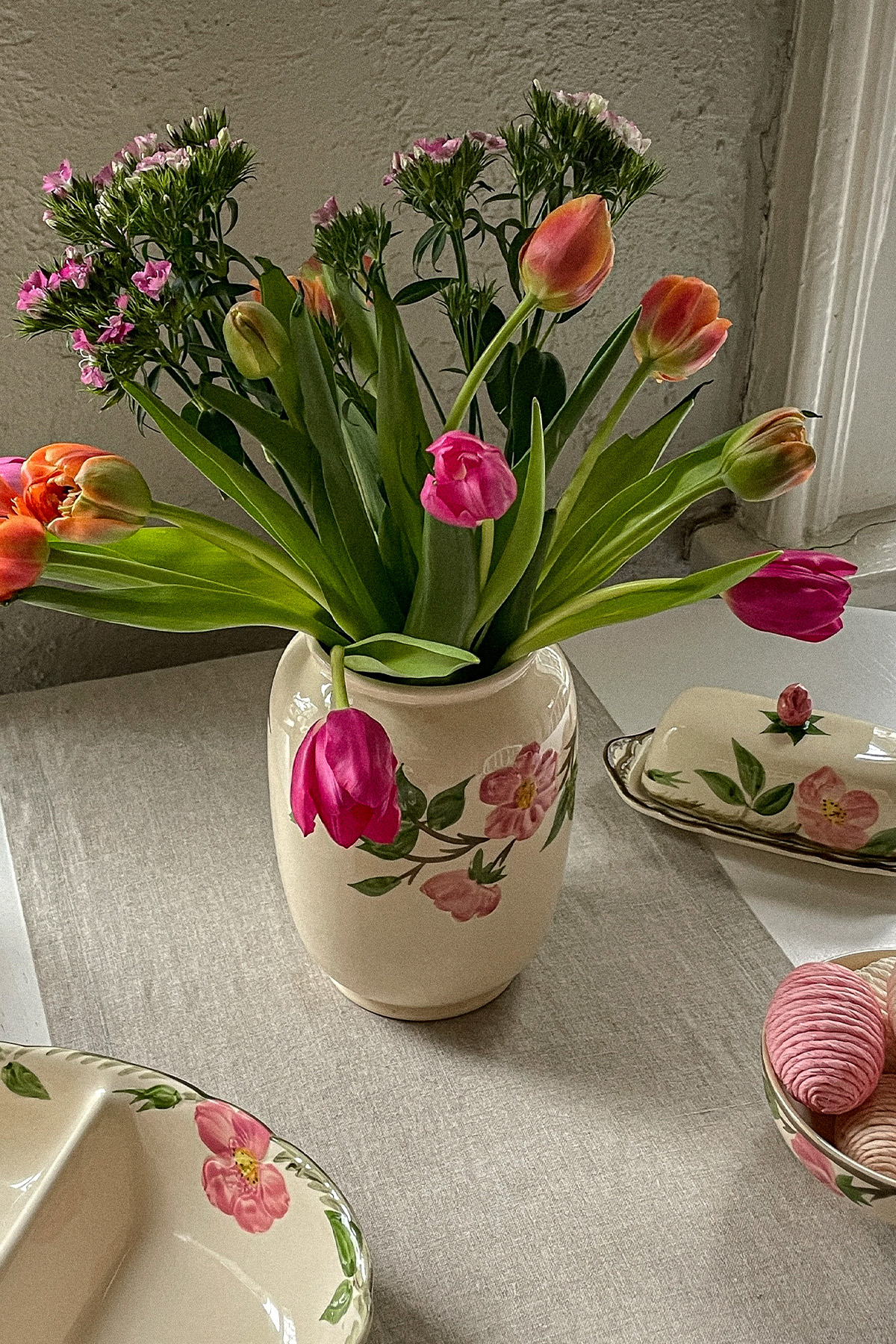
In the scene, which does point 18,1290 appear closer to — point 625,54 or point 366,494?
point 366,494

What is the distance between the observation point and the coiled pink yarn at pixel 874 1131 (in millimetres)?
510

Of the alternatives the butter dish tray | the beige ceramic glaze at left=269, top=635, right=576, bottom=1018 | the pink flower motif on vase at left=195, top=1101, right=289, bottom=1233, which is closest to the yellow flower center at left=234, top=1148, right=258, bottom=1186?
the pink flower motif on vase at left=195, top=1101, right=289, bottom=1233

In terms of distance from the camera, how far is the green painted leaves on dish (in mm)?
540

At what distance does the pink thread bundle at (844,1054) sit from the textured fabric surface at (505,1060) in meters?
0.04

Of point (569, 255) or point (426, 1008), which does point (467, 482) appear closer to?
point (569, 255)

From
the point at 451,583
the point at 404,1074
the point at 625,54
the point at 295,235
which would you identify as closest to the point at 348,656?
the point at 451,583

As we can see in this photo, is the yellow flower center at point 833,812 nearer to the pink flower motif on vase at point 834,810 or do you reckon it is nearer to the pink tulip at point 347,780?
the pink flower motif on vase at point 834,810

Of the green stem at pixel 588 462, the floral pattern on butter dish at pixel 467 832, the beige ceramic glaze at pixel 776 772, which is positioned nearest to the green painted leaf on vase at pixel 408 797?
the floral pattern on butter dish at pixel 467 832

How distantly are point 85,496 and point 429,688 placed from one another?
0.16m

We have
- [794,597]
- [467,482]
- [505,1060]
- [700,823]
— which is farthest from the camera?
[700,823]

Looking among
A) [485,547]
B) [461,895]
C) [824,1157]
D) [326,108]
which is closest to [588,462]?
[485,547]

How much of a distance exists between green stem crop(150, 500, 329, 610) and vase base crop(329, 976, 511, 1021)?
0.21 metres

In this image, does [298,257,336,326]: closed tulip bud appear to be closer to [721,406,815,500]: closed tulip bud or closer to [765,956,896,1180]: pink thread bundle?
[721,406,815,500]: closed tulip bud

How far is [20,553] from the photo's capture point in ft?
1.42
